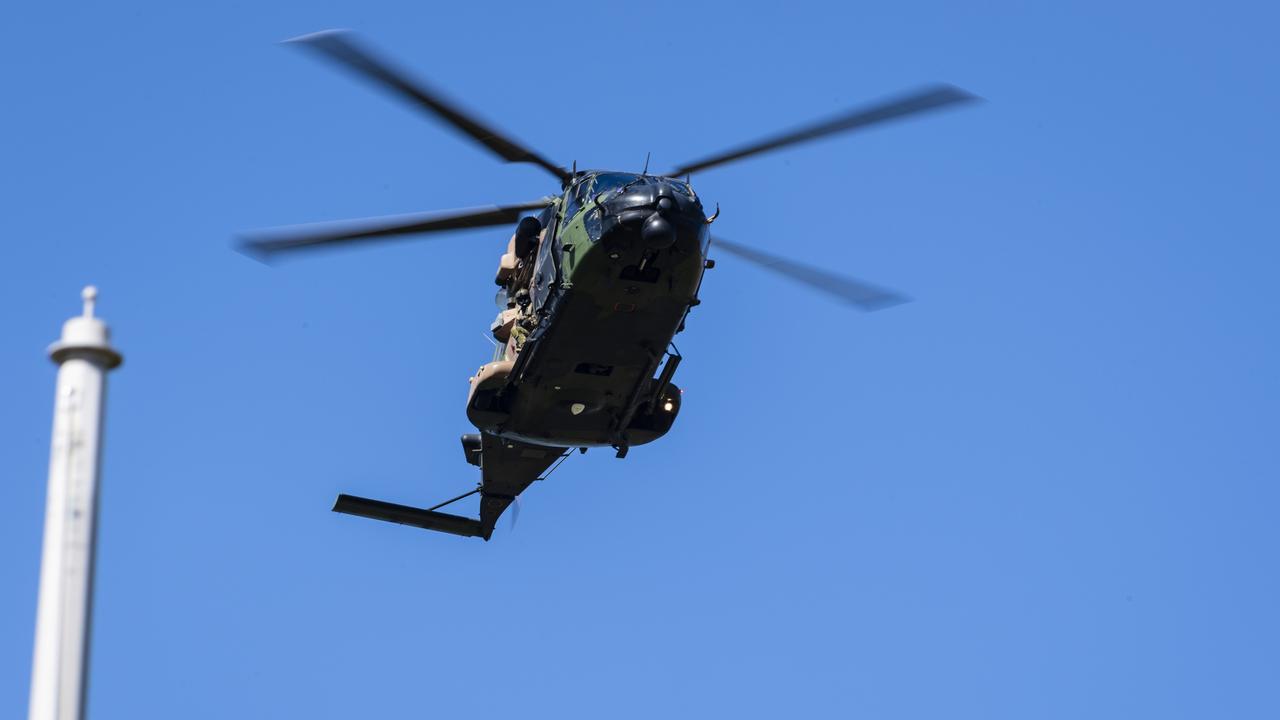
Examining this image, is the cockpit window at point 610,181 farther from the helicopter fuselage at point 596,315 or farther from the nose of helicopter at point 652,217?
the nose of helicopter at point 652,217

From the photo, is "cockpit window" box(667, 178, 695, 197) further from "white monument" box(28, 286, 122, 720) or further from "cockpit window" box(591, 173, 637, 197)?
"white monument" box(28, 286, 122, 720)

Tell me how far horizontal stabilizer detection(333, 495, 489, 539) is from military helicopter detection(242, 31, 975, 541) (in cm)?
259

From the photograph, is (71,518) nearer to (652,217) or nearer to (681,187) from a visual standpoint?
(652,217)

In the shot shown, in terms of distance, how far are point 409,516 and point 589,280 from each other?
782 centimetres

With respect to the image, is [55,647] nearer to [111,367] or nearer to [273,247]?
[111,367]

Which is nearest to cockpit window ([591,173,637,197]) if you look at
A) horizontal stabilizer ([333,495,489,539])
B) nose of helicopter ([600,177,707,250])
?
nose of helicopter ([600,177,707,250])

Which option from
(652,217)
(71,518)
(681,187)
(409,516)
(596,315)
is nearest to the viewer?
(71,518)

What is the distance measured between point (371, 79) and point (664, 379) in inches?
243

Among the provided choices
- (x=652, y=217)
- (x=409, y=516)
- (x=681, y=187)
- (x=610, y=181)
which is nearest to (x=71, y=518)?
(x=652, y=217)

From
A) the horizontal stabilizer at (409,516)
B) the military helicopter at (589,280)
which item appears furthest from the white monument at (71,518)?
the horizontal stabilizer at (409,516)

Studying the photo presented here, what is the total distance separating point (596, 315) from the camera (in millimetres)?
23531

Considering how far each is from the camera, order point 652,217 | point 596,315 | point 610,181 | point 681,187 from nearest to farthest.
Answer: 1. point 652,217
2. point 681,187
3. point 610,181
4. point 596,315

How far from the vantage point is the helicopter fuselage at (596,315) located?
22.6 meters

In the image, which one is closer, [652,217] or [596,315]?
[652,217]
